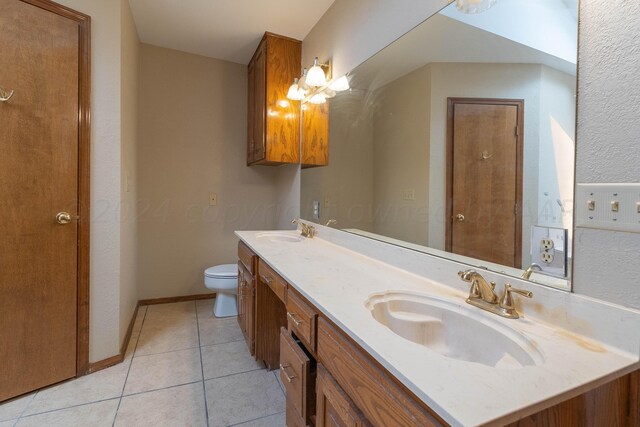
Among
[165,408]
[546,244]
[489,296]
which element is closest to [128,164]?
[165,408]

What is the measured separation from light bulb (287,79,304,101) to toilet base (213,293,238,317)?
183 centimetres

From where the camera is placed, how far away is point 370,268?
1388 millimetres

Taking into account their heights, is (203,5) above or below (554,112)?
above

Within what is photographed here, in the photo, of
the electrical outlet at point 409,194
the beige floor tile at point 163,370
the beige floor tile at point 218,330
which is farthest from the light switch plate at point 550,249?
the beige floor tile at point 218,330

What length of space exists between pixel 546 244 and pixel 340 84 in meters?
1.54

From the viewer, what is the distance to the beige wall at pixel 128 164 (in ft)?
6.43

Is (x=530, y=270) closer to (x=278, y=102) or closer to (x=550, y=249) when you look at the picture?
(x=550, y=249)

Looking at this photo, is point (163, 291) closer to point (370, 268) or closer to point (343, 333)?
point (370, 268)

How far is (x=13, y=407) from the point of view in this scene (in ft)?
4.95

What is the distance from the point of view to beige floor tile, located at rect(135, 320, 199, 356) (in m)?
2.12

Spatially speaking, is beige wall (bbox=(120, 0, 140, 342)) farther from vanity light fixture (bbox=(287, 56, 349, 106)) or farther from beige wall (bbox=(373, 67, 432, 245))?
beige wall (bbox=(373, 67, 432, 245))

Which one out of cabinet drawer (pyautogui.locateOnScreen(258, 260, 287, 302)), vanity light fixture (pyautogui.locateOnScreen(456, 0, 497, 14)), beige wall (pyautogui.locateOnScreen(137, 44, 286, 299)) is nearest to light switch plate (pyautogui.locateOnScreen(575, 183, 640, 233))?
vanity light fixture (pyautogui.locateOnScreen(456, 0, 497, 14))

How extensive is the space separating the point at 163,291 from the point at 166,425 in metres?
1.75

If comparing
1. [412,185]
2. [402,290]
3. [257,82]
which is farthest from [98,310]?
[257,82]
